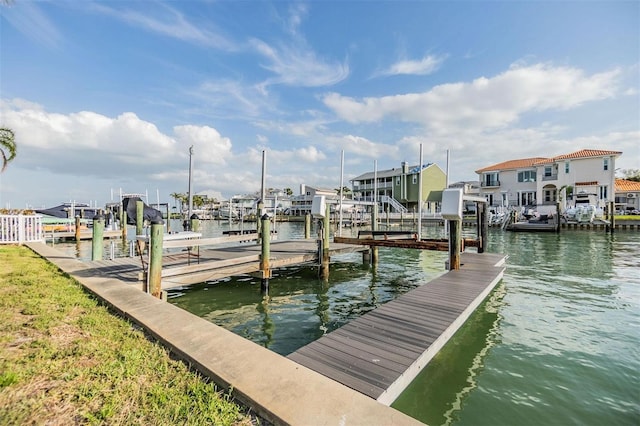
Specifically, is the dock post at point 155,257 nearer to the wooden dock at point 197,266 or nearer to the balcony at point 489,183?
the wooden dock at point 197,266

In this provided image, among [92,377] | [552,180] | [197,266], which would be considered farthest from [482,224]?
[552,180]

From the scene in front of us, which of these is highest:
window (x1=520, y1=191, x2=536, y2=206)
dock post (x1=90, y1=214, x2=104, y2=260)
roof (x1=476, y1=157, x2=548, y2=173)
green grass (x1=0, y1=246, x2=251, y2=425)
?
roof (x1=476, y1=157, x2=548, y2=173)

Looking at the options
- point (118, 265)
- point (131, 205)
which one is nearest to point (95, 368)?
point (118, 265)

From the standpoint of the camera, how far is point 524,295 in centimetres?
883

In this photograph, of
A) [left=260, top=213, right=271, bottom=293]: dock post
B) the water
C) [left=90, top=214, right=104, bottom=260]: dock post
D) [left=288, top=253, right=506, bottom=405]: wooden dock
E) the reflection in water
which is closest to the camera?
[left=288, top=253, right=506, bottom=405]: wooden dock

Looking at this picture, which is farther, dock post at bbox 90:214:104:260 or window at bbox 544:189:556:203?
window at bbox 544:189:556:203

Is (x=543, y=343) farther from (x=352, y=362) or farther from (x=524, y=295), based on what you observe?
(x=352, y=362)

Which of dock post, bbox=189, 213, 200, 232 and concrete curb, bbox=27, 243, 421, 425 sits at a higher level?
dock post, bbox=189, 213, 200, 232

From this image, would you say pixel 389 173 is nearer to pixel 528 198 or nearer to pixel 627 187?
pixel 528 198

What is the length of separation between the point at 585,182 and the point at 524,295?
137 feet

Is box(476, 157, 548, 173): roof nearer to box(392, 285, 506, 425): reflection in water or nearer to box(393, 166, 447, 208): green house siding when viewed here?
box(393, 166, 447, 208): green house siding

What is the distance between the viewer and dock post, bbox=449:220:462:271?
8.76m

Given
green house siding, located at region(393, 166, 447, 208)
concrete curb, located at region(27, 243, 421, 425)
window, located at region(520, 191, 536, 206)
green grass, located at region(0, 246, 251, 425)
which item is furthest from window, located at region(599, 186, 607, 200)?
green grass, located at region(0, 246, 251, 425)

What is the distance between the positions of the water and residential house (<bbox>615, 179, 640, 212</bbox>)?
46383 millimetres
